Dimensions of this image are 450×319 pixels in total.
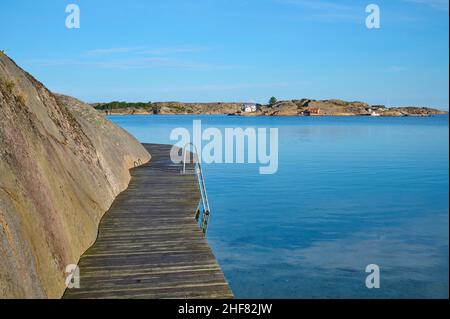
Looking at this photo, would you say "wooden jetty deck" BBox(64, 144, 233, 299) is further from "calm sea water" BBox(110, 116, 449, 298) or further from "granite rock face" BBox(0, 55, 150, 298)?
"calm sea water" BBox(110, 116, 449, 298)

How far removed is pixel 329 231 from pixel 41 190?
40.8 feet

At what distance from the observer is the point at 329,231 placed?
17797mm

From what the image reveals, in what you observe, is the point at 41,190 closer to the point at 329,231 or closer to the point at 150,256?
the point at 150,256

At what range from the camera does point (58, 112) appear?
14.3 meters

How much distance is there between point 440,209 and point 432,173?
479 inches

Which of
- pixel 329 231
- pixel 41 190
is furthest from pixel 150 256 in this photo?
pixel 329 231

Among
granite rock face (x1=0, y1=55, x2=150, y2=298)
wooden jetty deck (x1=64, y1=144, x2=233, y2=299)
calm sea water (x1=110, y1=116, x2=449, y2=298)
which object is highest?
granite rock face (x1=0, y1=55, x2=150, y2=298)

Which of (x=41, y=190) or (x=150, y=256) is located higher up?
(x=41, y=190)

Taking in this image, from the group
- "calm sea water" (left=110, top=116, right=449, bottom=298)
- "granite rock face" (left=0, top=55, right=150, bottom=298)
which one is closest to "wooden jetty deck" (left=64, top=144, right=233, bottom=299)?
"granite rock face" (left=0, top=55, right=150, bottom=298)

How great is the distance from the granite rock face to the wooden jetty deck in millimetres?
403

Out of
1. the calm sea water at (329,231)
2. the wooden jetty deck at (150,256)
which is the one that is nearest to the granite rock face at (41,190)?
the wooden jetty deck at (150,256)

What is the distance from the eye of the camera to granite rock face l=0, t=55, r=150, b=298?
6.30m
